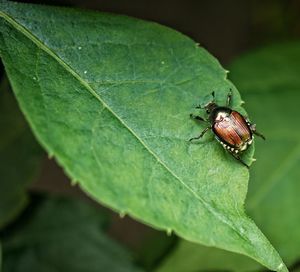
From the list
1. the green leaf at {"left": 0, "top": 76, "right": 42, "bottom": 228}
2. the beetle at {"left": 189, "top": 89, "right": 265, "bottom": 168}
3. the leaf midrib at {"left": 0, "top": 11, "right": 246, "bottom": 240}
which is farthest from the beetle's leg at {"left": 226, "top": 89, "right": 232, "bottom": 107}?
the green leaf at {"left": 0, "top": 76, "right": 42, "bottom": 228}

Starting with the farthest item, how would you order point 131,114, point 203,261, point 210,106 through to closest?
1. point 203,261
2. point 210,106
3. point 131,114

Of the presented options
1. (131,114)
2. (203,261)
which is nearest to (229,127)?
(131,114)

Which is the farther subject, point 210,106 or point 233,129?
point 233,129

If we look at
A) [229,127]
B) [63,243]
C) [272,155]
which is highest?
[229,127]

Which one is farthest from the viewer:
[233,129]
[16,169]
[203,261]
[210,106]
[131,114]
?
[16,169]

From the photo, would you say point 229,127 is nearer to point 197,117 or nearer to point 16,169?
point 197,117

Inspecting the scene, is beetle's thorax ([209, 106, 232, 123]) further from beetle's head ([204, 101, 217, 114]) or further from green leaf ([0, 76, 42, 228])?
green leaf ([0, 76, 42, 228])

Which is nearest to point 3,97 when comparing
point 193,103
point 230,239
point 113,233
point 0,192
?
point 0,192
